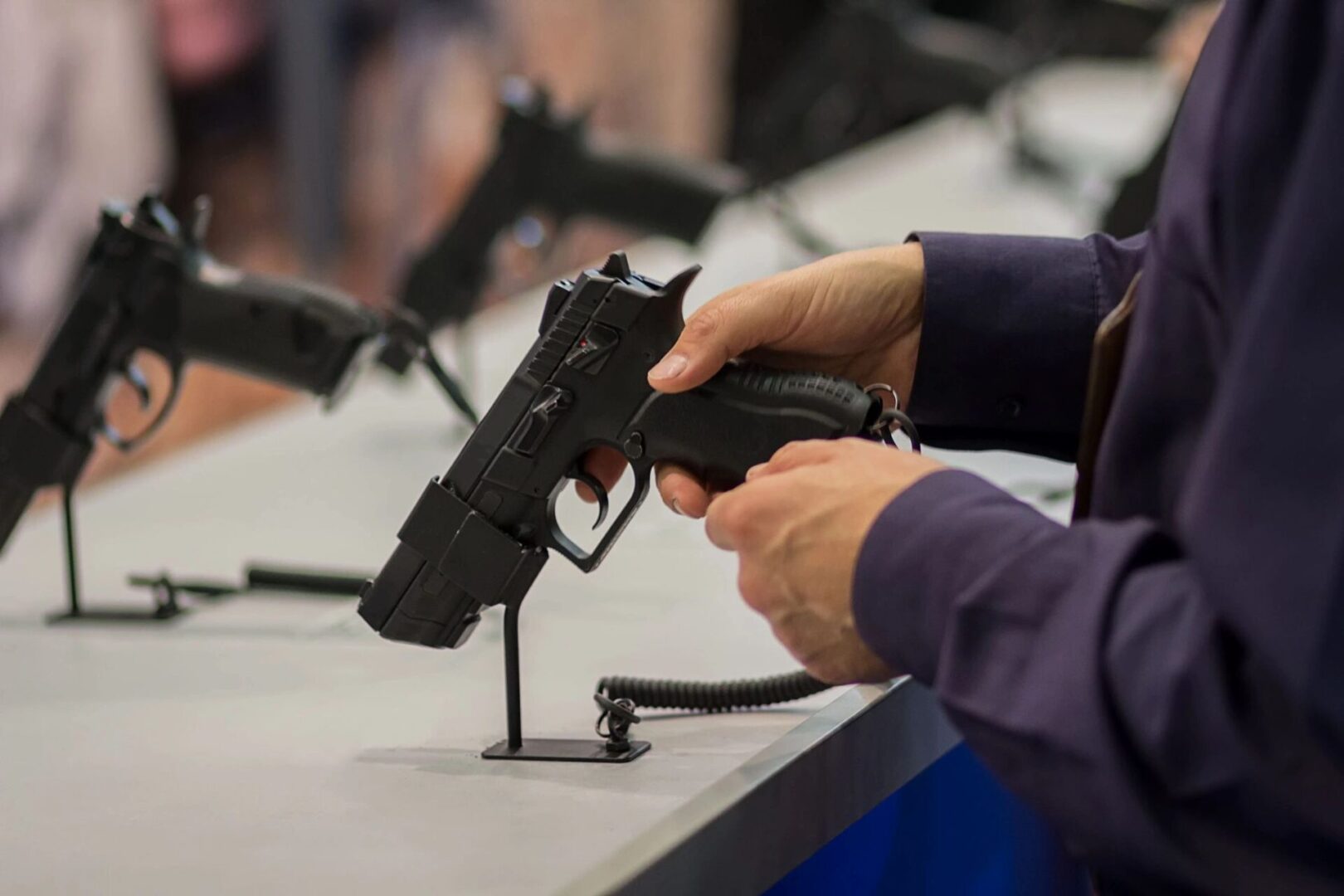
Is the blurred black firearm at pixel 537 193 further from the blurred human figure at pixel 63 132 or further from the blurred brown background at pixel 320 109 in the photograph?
the blurred human figure at pixel 63 132

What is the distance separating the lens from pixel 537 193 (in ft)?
6.11

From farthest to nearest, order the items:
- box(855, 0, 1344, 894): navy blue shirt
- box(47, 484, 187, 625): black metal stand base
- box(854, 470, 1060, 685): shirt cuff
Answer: box(47, 484, 187, 625): black metal stand base < box(854, 470, 1060, 685): shirt cuff < box(855, 0, 1344, 894): navy blue shirt

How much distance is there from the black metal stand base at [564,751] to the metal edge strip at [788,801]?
0.09 meters

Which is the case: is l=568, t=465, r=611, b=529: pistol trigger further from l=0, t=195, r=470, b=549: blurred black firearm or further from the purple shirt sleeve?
l=0, t=195, r=470, b=549: blurred black firearm

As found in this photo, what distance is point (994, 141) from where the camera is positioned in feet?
11.0

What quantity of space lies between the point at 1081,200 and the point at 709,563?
159 cm

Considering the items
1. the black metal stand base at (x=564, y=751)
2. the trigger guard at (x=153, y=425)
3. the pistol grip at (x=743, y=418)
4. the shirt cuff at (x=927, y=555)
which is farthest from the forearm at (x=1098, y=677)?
the trigger guard at (x=153, y=425)

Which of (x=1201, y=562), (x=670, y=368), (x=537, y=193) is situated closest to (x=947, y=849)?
(x=670, y=368)

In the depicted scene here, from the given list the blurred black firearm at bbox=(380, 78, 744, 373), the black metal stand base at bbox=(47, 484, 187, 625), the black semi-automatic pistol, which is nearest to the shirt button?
the black semi-automatic pistol

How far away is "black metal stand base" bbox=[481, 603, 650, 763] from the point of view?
40.1 inches

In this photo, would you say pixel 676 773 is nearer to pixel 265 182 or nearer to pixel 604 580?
pixel 604 580

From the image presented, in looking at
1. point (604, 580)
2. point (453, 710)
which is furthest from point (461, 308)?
point (453, 710)

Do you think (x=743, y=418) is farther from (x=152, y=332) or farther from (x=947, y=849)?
(x=152, y=332)

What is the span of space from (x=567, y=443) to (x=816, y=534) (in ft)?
0.80
